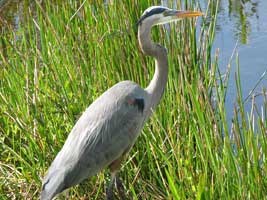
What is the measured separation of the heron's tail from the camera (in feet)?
10.3

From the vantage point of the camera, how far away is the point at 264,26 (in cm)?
608

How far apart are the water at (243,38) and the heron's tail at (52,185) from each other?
1.89 metres

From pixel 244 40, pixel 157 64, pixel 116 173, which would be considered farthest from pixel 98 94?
pixel 244 40

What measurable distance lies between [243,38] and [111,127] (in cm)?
274

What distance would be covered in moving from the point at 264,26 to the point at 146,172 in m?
2.93

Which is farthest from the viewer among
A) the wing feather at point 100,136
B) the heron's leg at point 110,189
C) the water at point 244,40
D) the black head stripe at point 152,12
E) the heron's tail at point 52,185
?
the water at point 244,40

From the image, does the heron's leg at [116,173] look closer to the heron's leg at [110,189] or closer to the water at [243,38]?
the heron's leg at [110,189]

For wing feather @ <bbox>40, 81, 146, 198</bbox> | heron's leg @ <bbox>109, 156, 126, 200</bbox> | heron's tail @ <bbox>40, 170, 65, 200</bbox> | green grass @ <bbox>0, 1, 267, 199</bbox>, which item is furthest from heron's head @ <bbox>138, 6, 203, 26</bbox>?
heron's tail @ <bbox>40, 170, 65, 200</bbox>

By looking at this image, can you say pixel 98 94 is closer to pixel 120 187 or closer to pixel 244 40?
pixel 120 187

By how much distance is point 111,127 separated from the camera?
3.41 metres

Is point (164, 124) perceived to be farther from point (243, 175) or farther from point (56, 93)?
point (243, 175)

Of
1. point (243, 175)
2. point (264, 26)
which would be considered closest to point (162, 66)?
point (243, 175)

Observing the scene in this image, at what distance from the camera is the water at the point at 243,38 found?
516 centimetres

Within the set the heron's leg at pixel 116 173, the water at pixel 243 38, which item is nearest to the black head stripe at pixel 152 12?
the heron's leg at pixel 116 173
